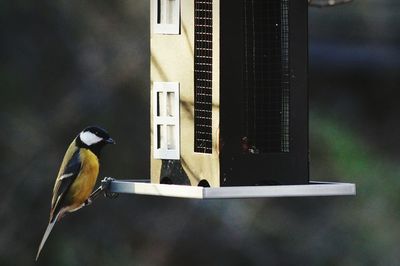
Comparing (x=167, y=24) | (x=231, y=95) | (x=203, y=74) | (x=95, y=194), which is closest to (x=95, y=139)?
(x=95, y=194)

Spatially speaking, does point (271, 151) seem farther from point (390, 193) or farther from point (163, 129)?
point (390, 193)

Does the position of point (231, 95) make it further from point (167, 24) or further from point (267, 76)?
point (167, 24)

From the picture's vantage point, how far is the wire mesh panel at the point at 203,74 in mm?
5895

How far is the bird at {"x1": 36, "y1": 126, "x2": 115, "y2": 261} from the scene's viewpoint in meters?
6.43

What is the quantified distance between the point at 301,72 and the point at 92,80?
3873 millimetres

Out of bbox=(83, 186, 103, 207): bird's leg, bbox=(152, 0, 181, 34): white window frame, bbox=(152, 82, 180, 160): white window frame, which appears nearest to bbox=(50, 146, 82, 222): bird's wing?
bbox=(83, 186, 103, 207): bird's leg

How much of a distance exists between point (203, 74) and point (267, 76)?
0.76ft

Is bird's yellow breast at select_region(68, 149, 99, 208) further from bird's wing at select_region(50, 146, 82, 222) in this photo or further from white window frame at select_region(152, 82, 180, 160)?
white window frame at select_region(152, 82, 180, 160)

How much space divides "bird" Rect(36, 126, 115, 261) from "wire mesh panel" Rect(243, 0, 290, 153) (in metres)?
0.74

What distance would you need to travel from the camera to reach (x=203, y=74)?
591 centimetres

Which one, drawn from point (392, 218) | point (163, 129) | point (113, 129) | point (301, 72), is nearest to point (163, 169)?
point (163, 129)

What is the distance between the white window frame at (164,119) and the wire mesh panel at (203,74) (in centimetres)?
10

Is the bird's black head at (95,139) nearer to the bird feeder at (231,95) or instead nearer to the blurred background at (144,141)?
the bird feeder at (231,95)

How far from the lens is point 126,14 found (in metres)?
9.93
